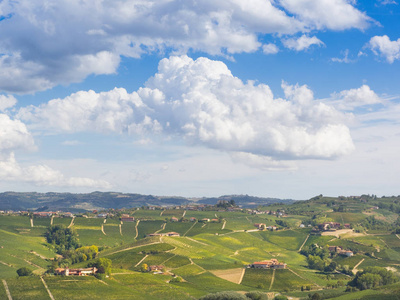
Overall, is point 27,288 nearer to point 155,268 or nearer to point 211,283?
point 211,283

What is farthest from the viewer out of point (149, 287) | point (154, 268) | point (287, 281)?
point (154, 268)

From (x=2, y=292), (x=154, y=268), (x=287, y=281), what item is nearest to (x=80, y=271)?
(x=154, y=268)

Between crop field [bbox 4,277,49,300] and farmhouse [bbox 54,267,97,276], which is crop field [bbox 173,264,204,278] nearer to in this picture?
farmhouse [bbox 54,267,97,276]

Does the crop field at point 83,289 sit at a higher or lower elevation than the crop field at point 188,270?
higher

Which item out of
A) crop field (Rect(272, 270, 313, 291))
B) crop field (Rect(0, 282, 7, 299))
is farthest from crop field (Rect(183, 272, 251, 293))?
crop field (Rect(0, 282, 7, 299))

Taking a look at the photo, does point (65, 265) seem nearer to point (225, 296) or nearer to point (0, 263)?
point (0, 263)

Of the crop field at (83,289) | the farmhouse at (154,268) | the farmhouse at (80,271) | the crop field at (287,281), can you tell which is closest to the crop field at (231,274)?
the crop field at (287,281)

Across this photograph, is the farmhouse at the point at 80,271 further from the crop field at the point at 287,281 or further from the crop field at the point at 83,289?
the crop field at the point at 287,281

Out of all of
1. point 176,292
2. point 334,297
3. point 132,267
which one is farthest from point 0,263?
point 334,297
